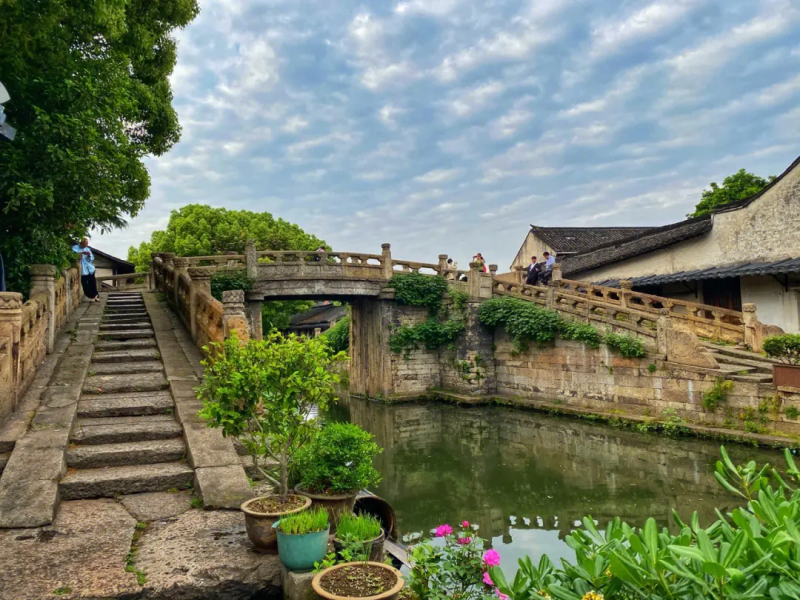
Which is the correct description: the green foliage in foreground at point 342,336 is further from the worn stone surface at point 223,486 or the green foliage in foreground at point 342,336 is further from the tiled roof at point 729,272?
the worn stone surface at point 223,486

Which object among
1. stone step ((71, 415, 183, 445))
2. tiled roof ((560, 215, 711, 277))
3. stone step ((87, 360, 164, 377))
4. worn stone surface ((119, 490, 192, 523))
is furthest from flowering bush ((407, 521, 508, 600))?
tiled roof ((560, 215, 711, 277))

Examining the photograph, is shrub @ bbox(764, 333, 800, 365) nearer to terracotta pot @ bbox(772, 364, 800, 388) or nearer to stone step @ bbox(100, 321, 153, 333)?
terracotta pot @ bbox(772, 364, 800, 388)

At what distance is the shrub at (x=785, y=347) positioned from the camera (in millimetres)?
11594

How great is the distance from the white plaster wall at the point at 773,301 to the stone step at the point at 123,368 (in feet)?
47.4

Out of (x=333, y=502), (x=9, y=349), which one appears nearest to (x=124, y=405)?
(x=9, y=349)

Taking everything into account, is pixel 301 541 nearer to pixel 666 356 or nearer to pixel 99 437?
pixel 99 437

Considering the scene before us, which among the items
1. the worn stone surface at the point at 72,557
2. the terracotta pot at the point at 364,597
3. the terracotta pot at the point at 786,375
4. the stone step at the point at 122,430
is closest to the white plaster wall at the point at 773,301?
the terracotta pot at the point at 786,375

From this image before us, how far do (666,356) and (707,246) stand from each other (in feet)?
17.3

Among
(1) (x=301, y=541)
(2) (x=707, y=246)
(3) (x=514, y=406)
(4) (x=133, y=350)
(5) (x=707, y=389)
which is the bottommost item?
(3) (x=514, y=406)

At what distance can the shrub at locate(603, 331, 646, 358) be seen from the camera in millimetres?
14781

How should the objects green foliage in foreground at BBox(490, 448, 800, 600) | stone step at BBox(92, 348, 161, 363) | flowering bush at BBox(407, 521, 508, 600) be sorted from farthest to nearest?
stone step at BBox(92, 348, 161, 363) → flowering bush at BBox(407, 521, 508, 600) → green foliage in foreground at BBox(490, 448, 800, 600)

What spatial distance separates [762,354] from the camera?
44.2 ft

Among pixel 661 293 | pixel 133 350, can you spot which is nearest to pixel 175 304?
pixel 133 350

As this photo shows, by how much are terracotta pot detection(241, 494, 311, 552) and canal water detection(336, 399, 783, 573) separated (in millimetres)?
3845
